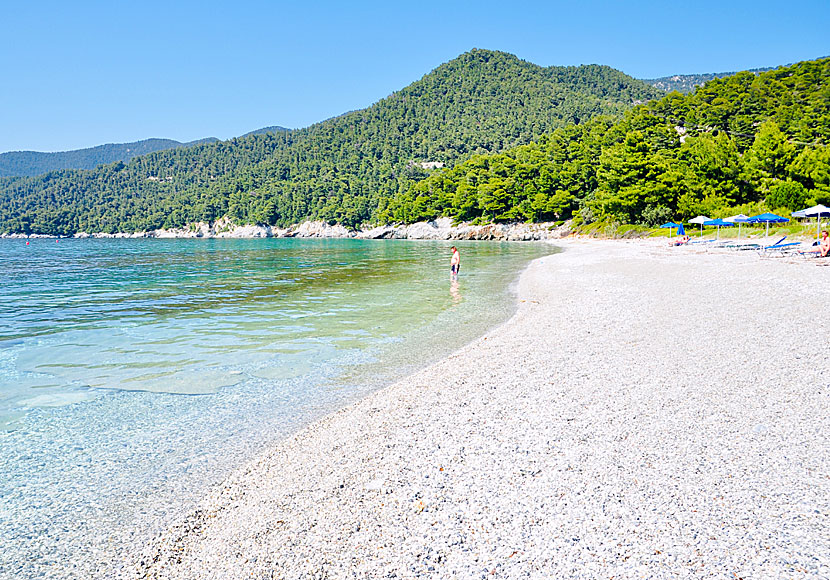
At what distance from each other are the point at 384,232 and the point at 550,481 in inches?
4727

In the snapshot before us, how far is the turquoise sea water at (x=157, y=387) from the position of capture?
4.61 meters

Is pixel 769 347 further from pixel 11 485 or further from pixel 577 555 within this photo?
pixel 11 485

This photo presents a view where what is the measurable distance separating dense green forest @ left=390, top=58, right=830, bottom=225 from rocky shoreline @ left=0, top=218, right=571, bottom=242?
3261 millimetres

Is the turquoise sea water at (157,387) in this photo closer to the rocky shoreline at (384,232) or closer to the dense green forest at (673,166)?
the dense green forest at (673,166)

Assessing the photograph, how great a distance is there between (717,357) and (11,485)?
998cm

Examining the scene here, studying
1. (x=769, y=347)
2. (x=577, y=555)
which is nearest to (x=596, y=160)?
(x=769, y=347)

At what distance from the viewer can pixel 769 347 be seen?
857cm

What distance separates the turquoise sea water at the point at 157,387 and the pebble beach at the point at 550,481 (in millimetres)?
661

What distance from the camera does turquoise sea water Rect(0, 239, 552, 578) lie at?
4.61 metres

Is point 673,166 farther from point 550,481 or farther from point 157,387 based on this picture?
point 550,481

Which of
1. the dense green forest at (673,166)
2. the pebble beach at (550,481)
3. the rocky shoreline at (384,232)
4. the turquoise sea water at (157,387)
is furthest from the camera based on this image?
the rocky shoreline at (384,232)

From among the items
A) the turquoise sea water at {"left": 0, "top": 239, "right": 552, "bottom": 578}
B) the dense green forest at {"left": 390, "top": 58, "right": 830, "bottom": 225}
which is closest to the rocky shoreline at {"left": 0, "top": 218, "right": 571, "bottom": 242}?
the dense green forest at {"left": 390, "top": 58, "right": 830, "bottom": 225}

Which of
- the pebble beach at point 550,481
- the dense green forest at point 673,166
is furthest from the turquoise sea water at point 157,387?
the dense green forest at point 673,166

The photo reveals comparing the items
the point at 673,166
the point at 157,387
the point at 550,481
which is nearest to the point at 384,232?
the point at 673,166
